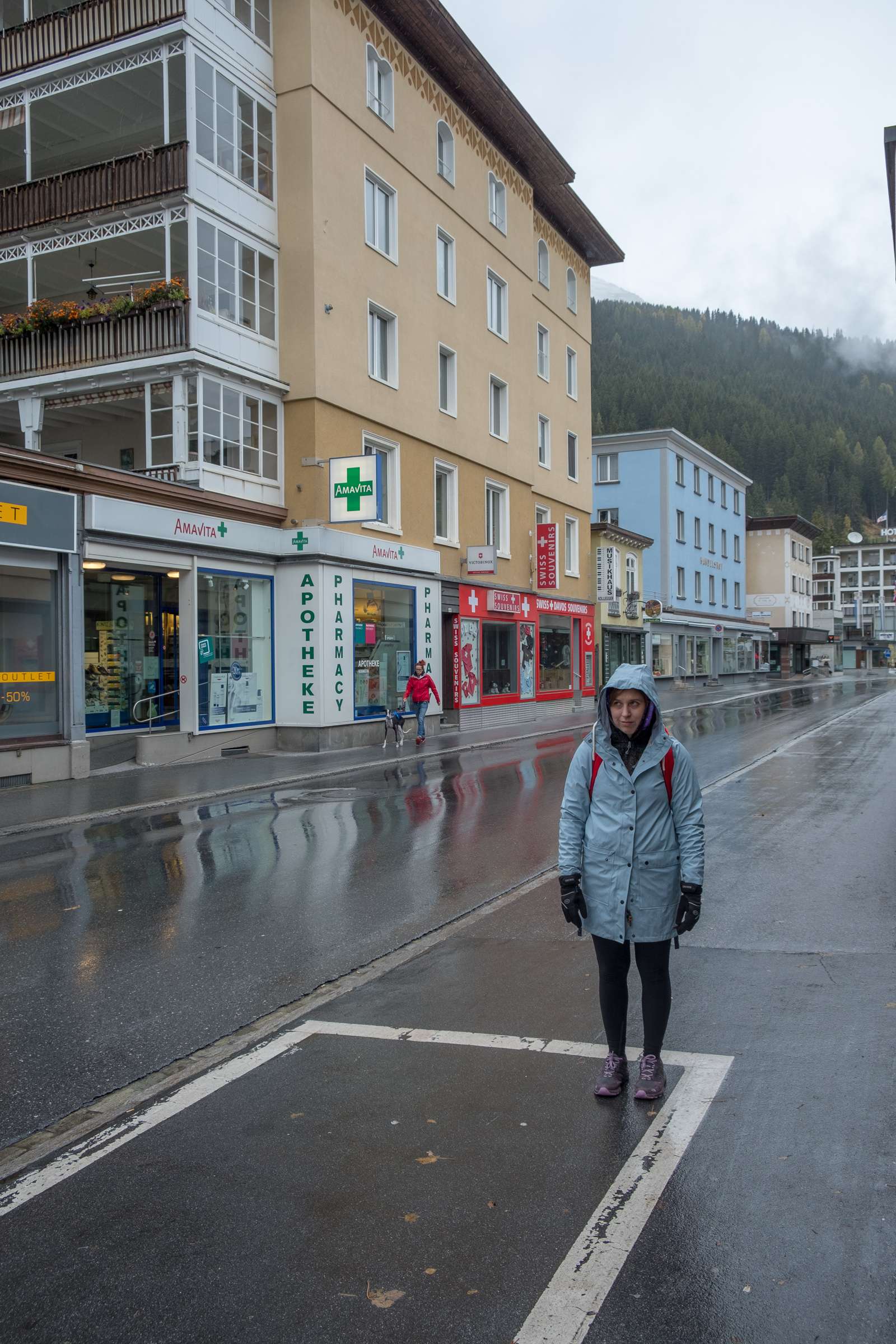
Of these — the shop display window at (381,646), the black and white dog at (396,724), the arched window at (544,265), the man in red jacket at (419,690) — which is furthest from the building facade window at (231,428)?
the arched window at (544,265)

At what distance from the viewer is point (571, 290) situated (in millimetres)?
35656

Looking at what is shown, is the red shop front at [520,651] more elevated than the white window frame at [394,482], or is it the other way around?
the white window frame at [394,482]

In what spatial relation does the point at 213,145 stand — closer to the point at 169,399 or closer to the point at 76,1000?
the point at 169,399

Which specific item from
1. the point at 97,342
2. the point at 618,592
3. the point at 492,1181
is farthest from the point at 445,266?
the point at 492,1181

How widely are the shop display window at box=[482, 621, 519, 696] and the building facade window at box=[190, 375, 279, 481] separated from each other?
9.52 m

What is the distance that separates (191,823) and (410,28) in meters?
20.6

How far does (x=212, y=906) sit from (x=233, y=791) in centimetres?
717

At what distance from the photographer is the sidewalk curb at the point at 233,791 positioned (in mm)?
11914

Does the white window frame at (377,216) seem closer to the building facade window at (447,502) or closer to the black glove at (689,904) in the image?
the building facade window at (447,502)

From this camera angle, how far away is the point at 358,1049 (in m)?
4.70

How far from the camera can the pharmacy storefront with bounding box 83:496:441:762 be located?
18.2m

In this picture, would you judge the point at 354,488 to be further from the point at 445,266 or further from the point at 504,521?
the point at 504,521

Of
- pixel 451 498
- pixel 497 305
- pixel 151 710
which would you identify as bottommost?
pixel 151 710

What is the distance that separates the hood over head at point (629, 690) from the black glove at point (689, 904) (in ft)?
1.94
